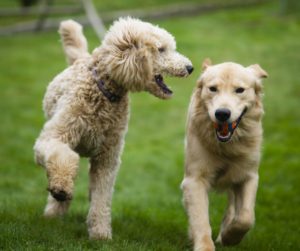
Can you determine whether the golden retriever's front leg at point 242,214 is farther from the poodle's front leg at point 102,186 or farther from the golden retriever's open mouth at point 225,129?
the poodle's front leg at point 102,186

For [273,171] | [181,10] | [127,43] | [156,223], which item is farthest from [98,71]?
[181,10]

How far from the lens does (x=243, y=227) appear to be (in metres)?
6.07

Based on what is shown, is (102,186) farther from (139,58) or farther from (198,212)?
(139,58)

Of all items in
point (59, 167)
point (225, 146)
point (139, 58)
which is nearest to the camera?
point (59, 167)

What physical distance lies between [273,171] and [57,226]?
5.33 metres

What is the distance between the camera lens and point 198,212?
6012 mm

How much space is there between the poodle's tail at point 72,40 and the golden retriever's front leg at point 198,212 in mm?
2172

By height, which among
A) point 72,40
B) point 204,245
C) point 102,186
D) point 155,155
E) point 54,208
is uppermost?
point 72,40

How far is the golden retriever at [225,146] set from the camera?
6043 millimetres

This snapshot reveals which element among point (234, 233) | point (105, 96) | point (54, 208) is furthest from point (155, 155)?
point (234, 233)

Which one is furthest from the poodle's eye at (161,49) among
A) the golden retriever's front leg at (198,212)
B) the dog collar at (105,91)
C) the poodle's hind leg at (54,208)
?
the poodle's hind leg at (54,208)

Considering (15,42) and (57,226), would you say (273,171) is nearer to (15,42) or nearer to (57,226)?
(57,226)

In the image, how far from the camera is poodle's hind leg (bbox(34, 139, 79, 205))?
537cm

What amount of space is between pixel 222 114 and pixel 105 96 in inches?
48.6
